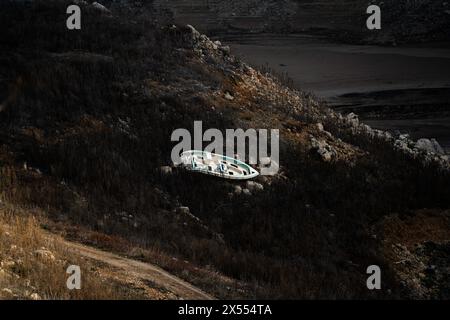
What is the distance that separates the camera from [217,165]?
1659 centimetres

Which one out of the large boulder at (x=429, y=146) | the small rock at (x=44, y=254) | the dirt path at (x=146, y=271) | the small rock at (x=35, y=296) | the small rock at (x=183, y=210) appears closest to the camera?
the small rock at (x=35, y=296)

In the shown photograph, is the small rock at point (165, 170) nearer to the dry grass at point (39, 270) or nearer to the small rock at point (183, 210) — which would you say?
the small rock at point (183, 210)

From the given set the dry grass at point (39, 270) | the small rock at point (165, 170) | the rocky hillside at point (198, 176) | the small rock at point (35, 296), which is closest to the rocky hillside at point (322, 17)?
the rocky hillside at point (198, 176)

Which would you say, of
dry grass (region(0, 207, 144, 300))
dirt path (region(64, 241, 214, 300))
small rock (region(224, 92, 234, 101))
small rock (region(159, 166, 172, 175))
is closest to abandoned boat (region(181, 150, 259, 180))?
small rock (region(159, 166, 172, 175))

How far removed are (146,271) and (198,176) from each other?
6.73m

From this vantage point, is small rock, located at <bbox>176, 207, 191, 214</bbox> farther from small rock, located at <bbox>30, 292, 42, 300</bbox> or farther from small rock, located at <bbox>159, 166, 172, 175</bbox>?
small rock, located at <bbox>30, 292, 42, 300</bbox>

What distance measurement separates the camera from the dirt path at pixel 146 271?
8781mm

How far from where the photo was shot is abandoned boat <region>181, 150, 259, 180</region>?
16156mm

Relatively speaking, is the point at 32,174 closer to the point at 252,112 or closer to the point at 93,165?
the point at 93,165

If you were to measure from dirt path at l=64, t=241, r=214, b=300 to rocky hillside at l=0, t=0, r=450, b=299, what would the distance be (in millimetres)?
306

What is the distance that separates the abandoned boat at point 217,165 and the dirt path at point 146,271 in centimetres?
633
